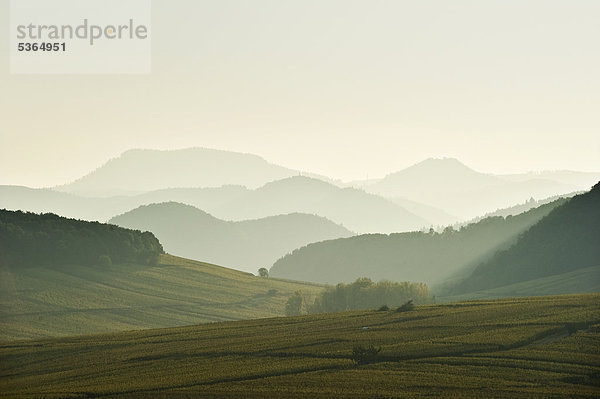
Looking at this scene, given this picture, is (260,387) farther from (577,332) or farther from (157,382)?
(577,332)

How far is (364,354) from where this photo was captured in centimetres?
10756

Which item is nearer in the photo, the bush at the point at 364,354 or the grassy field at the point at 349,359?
the grassy field at the point at 349,359

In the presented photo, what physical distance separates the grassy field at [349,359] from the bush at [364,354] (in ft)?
2.89

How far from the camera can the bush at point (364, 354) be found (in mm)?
106250

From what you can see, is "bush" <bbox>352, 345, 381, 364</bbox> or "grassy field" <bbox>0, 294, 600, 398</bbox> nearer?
"grassy field" <bbox>0, 294, 600, 398</bbox>

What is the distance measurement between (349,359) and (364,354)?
2.30 meters

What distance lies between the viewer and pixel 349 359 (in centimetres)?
10694

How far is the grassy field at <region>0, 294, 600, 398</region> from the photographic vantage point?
90188 mm

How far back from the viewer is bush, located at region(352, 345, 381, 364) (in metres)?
106

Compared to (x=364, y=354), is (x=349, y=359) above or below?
below

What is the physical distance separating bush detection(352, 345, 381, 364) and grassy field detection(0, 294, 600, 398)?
88 cm

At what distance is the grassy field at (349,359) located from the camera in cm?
9019

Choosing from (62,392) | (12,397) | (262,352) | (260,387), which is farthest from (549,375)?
(12,397)

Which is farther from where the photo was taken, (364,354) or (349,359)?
(364,354)
